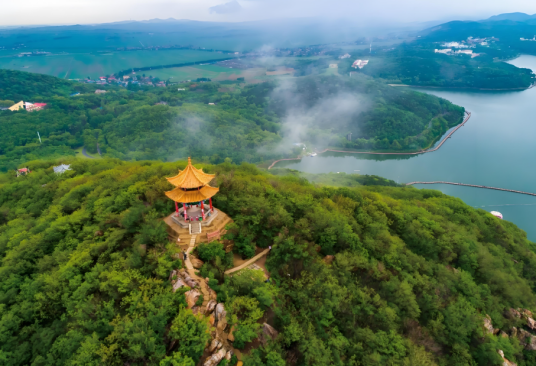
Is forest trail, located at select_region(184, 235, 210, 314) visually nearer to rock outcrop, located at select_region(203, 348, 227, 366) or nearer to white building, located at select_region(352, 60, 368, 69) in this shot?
rock outcrop, located at select_region(203, 348, 227, 366)

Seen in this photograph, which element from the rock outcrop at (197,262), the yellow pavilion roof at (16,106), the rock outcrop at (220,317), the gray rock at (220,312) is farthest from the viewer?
the yellow pavilion roof at (16,106)

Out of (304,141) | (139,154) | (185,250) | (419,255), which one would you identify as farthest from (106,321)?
(304,141)

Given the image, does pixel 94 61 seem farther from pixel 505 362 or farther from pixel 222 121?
pixel 505 362

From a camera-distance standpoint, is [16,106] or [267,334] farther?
[16,106]

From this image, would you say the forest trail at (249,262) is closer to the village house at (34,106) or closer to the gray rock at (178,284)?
the gray rock at (178,284)

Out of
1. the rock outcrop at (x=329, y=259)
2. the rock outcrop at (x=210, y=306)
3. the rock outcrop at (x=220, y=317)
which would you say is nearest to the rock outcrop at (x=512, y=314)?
the rock outcrop at (x=329, y=259)

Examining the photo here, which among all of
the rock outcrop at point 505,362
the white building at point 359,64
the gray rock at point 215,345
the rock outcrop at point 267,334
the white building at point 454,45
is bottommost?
the rock outcrop at point 505,362

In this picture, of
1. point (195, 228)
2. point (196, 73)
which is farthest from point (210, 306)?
point (196, 73)
